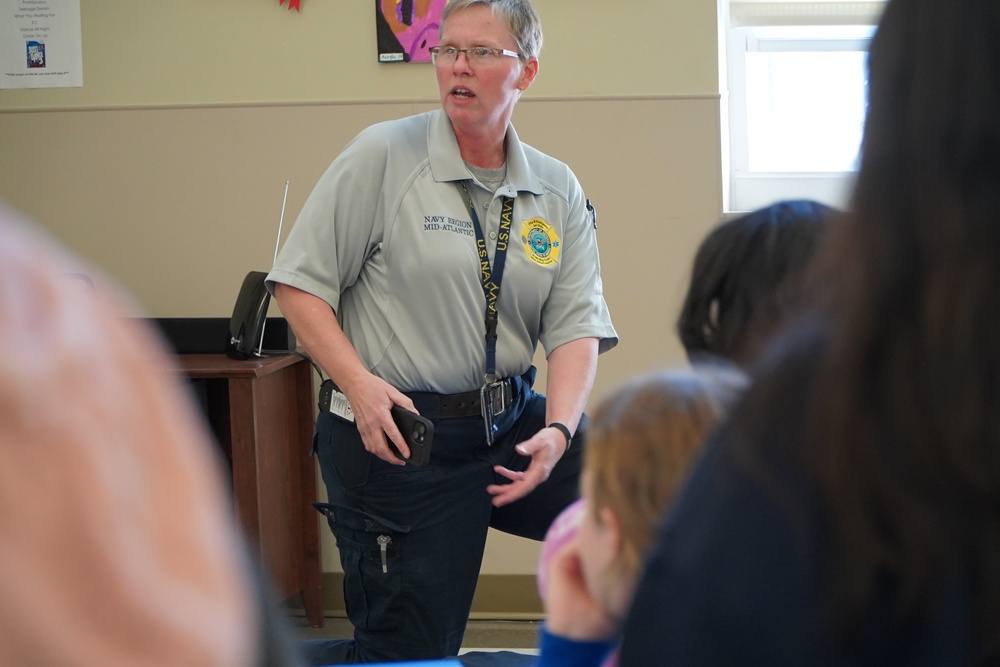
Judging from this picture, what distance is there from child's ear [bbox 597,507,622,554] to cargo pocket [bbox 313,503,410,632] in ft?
4.21

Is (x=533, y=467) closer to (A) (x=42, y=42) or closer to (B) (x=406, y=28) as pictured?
(B) (x=406, y=28)

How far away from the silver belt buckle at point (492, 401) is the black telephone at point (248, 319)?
3.88 ft

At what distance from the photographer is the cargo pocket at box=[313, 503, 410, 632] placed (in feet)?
6.75

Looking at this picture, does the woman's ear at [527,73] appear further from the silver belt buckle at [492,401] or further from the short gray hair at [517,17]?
the silver belt buckle at [492,401]

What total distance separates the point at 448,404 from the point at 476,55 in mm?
734

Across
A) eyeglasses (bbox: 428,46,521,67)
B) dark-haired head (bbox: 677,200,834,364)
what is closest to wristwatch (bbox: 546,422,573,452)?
eyeglasses (bbox: 428,46,521,67)

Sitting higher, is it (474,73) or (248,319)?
(474,73)

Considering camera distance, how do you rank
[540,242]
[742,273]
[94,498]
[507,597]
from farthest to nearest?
1. [507,597]
2. [540,242]
3. [742,273]
4. [94,498]

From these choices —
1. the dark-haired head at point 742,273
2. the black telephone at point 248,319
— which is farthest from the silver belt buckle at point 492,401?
the black telephone at point 248,319

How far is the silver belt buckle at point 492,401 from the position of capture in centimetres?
209

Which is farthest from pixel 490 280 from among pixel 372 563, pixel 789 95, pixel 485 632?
pixel 789 95

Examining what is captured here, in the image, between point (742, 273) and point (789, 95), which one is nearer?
point (742, 273)

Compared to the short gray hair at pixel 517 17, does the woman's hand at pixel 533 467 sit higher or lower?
lower

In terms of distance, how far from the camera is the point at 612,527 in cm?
82
